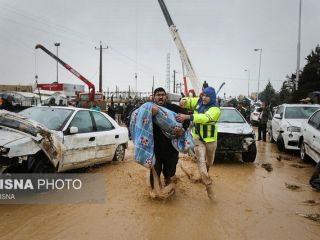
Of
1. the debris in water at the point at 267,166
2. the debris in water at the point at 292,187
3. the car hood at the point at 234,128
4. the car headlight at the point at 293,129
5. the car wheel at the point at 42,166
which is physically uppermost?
the car hood at the point at 234,128

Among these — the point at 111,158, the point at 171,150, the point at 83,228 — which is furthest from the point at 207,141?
the point at 111,158

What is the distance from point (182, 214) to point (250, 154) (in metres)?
5.36

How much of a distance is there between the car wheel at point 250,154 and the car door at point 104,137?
11.6 feet

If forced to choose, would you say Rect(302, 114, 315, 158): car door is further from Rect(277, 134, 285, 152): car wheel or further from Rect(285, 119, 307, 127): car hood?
Rect(277, 134, 285, 152): car wheel

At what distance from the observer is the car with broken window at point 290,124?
460 inches

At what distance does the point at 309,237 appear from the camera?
184 inches

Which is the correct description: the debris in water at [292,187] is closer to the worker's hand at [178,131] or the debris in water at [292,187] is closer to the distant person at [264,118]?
the worker's hand at [178,131]

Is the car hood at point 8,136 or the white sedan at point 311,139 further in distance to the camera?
the white sedan at point 311,139

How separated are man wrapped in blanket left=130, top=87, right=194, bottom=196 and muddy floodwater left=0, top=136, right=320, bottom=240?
2.13 feet

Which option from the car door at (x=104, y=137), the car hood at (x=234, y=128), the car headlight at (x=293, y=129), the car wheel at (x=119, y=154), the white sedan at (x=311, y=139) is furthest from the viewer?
the car headlight at (x=293, y=129)

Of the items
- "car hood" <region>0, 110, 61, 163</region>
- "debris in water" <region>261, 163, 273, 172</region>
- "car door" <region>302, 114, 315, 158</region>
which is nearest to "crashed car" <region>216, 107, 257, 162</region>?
"debris in water" <region>261, 163, 273, 172</region>

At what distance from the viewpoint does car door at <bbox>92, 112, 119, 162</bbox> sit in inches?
327

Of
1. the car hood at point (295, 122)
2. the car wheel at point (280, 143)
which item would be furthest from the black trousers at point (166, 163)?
the car wheel at point (280, 143)

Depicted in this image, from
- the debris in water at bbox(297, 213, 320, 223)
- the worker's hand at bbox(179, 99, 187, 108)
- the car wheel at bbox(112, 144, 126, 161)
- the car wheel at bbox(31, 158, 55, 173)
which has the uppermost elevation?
the worker's hand at bbox(179, 99, 187, 108)
